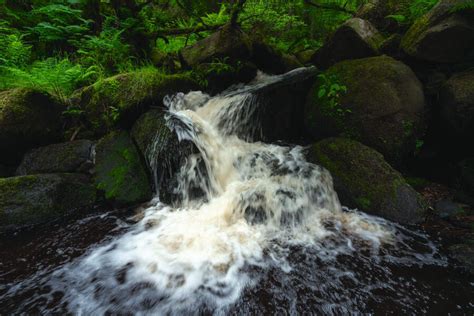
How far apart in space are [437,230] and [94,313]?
14.6 feet

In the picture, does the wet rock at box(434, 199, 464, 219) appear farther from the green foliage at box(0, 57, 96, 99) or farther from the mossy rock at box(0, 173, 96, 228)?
the green foliage at box(0, 57, 96, 99)

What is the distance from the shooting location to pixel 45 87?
17.0 feet

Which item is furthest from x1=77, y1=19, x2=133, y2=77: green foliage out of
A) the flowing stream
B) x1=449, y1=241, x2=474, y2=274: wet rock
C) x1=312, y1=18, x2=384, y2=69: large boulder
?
x1=449, y1=241, x2=474, y2=274: wet rock

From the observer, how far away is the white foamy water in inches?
110

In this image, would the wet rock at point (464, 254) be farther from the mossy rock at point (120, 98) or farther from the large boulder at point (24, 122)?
the large boulder at point (24, 122)

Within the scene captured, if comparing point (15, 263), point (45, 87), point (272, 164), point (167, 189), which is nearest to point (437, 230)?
point (272, 164)

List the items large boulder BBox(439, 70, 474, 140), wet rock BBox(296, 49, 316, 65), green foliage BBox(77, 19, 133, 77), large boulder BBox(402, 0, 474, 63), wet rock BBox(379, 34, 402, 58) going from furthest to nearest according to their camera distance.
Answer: wet rock BBox(296, 49, 316, 65) → green foliage BBox(77, 19, 133, 77) → wet rock BBox(379, 34, 402, 58) → large boulder BBox(402, 0, 474, 63) → large boulder BBox(439, 70, 474, 140)

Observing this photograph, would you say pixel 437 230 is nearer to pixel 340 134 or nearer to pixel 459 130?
pixel 459 130

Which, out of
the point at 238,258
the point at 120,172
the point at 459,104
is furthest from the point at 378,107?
the point at 120,172

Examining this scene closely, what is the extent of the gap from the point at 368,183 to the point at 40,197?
5189mm

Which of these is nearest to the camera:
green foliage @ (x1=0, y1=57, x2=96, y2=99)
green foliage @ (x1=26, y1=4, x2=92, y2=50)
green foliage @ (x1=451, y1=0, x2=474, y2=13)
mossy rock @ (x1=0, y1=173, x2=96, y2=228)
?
mossy rock @ (x1=0, y1=173, x2=96, y2=228)

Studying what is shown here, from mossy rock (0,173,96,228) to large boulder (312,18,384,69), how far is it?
237 inches

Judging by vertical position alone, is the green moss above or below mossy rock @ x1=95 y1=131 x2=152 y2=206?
below

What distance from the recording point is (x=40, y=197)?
4.07 m
